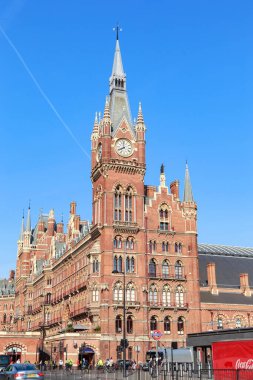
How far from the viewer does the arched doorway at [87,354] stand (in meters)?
74.1

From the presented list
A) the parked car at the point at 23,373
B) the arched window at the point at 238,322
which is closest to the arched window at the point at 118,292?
the arched window at the point at 238,322

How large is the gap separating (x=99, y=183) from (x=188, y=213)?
1433 cm

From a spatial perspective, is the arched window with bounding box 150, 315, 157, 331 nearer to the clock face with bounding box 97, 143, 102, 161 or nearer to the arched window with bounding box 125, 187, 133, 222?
the arched window with bounding box 125, 187, 133, 222

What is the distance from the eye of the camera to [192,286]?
82688 millimetres

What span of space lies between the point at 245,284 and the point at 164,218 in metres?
19.0

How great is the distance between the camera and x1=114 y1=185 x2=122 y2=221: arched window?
267 feet

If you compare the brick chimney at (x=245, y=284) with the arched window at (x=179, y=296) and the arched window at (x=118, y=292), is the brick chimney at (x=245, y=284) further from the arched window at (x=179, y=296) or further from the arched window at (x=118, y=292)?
the arched window at (x=118, y=292)

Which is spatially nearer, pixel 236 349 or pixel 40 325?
pixel 236 349

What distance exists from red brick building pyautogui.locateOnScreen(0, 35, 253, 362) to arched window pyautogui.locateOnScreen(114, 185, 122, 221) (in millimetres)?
146

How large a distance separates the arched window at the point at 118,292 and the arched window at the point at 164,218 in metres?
11.5

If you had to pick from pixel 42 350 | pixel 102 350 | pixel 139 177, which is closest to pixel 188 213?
pixel 139 177

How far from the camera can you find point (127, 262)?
79750 millimetres

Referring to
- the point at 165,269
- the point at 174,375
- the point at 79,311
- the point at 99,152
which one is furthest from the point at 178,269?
the point at 174,375

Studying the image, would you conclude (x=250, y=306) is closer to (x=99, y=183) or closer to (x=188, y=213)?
(x=188, y=213)
